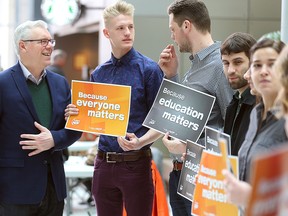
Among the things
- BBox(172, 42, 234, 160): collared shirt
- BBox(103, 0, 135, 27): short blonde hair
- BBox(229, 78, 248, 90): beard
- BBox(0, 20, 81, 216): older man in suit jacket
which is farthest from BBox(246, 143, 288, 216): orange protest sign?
BBox(103, 0, 135, 27): short blonde hair

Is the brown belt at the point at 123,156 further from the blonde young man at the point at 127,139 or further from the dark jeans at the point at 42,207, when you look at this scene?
the dark jeans at the point at 42,207

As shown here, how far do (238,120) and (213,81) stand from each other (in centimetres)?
55

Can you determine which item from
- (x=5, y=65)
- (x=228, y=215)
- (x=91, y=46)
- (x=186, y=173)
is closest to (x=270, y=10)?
(x=186, y=173)

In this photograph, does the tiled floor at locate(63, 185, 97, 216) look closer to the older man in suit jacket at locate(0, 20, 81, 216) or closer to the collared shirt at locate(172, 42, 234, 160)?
the older man in suit jacket at locate(0, 20, 81, 216)

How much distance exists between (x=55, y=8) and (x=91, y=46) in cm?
561

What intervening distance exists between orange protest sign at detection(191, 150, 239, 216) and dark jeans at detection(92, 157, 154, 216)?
111 cm

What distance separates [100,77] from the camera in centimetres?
403

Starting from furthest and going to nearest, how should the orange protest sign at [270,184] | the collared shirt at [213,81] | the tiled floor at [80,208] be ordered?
the tiled floor at [80,208], the collared shirt at [213,81], the orange protest sign at [270,184]

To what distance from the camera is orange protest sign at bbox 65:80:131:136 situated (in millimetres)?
3773

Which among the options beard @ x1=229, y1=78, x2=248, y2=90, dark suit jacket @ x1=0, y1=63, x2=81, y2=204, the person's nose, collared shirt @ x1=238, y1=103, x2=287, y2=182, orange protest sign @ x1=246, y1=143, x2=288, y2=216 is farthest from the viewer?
dark suit jacket @ x1=0, y1=63, x2=81, y2=204

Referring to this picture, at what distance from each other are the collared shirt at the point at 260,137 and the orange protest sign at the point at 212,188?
10cm

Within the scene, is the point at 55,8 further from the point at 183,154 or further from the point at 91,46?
the point at 183,154

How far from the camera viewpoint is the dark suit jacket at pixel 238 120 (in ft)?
9.78

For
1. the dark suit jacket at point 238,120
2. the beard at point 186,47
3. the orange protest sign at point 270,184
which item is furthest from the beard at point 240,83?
the orange protest sign at point 270,184
